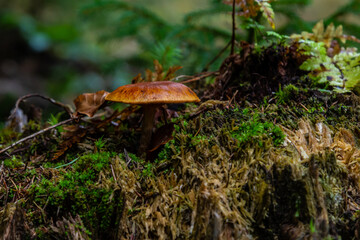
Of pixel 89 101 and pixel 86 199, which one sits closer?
pixel 86 199

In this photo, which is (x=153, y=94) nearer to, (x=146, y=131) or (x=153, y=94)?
(x=153, y=94)

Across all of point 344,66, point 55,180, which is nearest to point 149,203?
point 55,180

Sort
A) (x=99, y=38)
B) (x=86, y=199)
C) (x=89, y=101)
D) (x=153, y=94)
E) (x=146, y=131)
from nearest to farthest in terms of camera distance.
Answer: (x=86, y=199)
(x=153, y=94)
(x=146, y=131)
(x=89, y=101)
(x=99, y=38)

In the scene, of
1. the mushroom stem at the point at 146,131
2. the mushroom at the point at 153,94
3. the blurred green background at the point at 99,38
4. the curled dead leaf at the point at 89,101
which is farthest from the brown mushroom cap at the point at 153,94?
the blurred green background at the point at 99,38

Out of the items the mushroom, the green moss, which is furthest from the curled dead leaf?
the green moss

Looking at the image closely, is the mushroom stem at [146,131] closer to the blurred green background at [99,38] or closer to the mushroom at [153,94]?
the mushroom at [153,94]

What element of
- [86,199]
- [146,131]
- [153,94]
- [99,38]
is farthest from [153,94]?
[99,38]

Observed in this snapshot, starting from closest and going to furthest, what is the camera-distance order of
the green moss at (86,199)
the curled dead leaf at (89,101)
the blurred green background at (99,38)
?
the green moss at (86,199) < the curled dead leaf at (89,101) < the blurred green background at (99,38)
